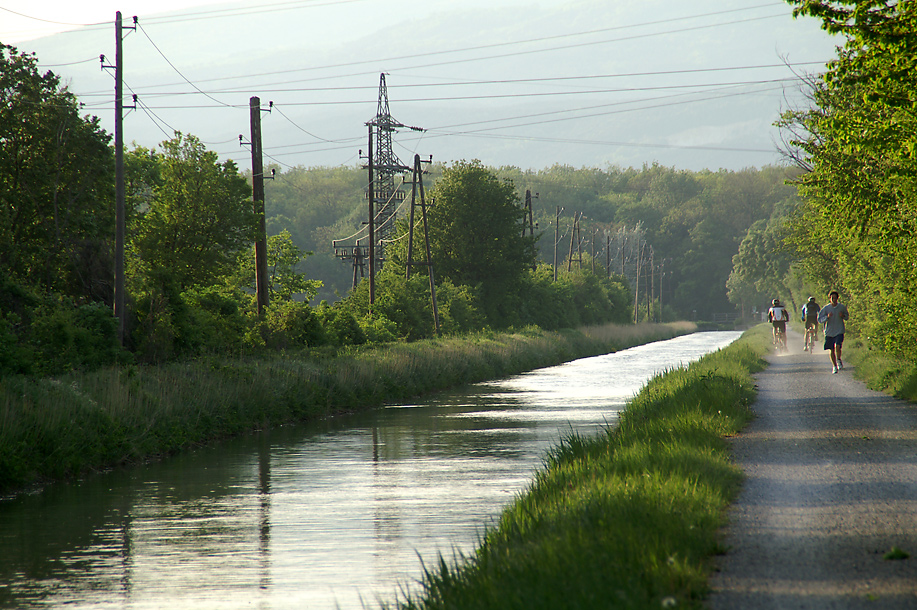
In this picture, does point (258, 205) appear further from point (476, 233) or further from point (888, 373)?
point (476, 233)

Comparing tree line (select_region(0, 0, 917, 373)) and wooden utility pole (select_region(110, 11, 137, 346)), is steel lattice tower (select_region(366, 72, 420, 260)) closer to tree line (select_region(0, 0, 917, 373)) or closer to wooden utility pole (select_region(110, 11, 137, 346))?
tree line (select_region(0, 0, 917, 373))

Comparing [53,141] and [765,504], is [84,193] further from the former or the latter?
[765,504]

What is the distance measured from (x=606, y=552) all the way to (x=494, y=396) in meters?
24.6

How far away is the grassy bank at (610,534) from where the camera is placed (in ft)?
19.2

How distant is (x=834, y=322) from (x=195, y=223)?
21.5m

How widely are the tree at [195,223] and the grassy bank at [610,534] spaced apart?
78.0 feet

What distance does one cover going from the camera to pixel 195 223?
34.2 metres

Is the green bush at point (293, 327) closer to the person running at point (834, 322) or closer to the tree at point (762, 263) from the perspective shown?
the person running at point (834, 322)

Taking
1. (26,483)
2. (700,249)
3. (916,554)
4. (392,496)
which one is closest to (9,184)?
(26,483)

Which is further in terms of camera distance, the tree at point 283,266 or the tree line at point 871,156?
the tree at point 283,266

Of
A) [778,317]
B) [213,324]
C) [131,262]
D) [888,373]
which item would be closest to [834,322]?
[888,373]

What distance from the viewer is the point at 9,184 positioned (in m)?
27.8

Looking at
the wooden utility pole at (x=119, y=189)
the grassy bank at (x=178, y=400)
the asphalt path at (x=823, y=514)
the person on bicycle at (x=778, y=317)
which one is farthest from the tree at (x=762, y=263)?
the asphalt path at (x=823, y=514)

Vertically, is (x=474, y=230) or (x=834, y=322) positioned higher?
(x=474, y=230)
